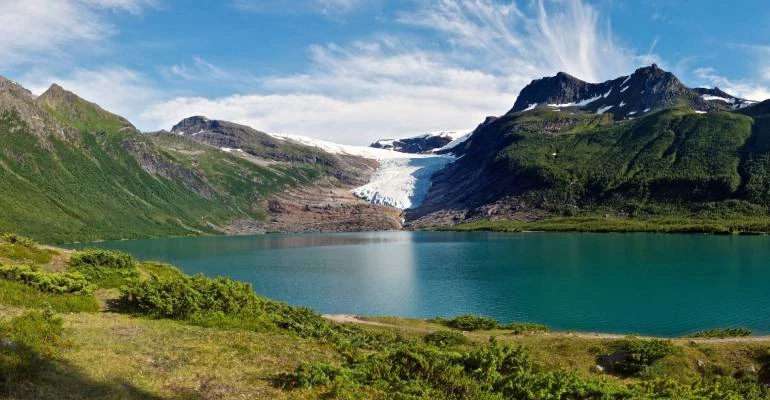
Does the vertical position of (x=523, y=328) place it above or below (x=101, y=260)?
below

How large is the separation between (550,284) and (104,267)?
71.8 metres

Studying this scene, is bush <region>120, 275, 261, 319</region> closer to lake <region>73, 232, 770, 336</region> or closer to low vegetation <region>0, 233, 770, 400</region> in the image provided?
low vegetation <region>0, 233, 770, 400</region>

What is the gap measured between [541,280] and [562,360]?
2463 inches


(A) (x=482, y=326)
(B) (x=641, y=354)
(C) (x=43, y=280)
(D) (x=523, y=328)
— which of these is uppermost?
(C) (x=43, y=280)

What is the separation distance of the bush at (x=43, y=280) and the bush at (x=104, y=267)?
4708 millimetres

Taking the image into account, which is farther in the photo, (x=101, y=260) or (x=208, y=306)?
(x=101, y=260)

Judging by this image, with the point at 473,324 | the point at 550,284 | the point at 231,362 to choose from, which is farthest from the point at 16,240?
the point at 550,284

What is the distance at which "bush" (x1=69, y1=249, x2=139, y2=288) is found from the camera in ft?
114

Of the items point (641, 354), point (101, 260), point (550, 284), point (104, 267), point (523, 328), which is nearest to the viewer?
point (641, 354)

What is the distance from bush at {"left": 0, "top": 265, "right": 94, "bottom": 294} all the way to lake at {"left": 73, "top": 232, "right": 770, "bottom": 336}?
45.8 m

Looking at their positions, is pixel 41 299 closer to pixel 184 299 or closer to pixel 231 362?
pixel 184 299

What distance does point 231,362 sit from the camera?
19.2 metres

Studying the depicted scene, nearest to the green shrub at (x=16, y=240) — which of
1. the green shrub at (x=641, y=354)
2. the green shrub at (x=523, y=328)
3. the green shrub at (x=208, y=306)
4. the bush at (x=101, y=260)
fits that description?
the bush at (x=101, y=260)

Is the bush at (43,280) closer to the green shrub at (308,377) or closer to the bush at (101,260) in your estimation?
the bush at (101,260)
